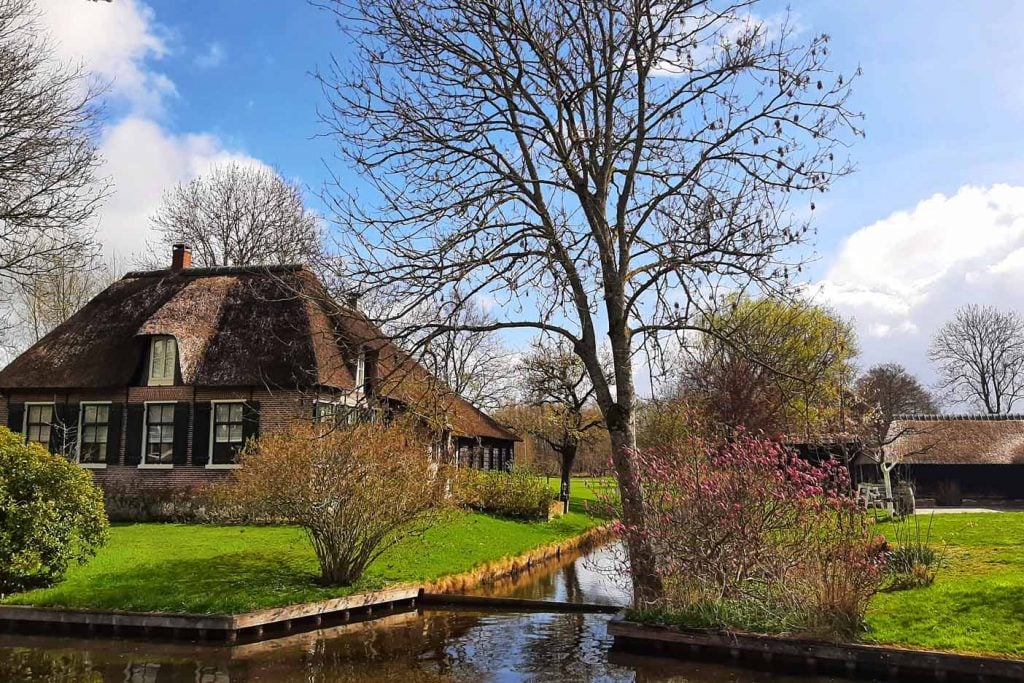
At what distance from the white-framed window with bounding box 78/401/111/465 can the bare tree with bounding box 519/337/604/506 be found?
17484 millimetres

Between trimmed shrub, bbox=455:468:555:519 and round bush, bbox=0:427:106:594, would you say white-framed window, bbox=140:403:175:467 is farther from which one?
round bush, bbox=0:427:106:594

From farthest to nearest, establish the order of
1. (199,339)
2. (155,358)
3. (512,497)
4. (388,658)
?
(512,497) → (155,358) → (199,339) → (388,658)

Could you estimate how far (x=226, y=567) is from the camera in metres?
14.0

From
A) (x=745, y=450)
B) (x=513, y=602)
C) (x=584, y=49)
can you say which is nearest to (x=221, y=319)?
(x=513, y=602)

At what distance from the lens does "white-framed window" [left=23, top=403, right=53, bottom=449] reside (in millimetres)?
23844

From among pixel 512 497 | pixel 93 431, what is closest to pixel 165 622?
pixel 93 431

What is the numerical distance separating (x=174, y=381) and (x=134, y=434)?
1985 millimetres

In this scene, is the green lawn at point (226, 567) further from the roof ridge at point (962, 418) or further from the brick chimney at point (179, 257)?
the roof ridge at point (962, 418)

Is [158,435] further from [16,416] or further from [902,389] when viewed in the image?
[902,389]

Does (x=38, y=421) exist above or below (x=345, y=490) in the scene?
above

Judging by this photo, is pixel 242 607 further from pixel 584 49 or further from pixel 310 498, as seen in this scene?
pixel 584 49

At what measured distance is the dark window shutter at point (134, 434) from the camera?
888 inches

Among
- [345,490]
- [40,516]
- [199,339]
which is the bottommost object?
[40,516]

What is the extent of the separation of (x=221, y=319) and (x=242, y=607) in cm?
1418
